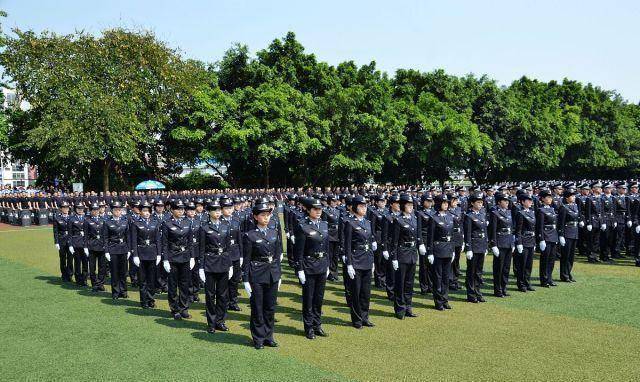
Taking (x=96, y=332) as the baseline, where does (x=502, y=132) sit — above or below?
above

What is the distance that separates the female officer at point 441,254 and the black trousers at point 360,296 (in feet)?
5.39

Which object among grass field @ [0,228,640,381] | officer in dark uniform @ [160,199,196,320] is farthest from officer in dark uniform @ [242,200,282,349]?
officer in dark uniform @ [160,199,196,320]

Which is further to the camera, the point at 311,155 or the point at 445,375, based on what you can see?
the point at 311,155

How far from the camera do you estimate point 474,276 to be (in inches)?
388

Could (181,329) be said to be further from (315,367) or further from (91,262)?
(91,262)

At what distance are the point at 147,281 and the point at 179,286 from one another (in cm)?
107

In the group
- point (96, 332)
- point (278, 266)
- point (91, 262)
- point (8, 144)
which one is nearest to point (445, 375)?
point (278, 266)

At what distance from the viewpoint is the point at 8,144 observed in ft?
109

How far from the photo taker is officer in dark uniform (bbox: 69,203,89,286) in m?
11.8

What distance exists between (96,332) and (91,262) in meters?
3.70

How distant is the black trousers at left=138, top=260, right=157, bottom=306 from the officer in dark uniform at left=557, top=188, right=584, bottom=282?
323 inches

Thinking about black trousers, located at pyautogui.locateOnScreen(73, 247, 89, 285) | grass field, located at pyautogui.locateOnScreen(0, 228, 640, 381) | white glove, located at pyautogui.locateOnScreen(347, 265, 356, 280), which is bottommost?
grass field, located at pyautogui.locateOnScreen(0, 228, 640, 381)

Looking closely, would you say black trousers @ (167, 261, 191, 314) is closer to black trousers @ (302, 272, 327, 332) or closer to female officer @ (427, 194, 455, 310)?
black trousers @ (302, 272, 327, 332)

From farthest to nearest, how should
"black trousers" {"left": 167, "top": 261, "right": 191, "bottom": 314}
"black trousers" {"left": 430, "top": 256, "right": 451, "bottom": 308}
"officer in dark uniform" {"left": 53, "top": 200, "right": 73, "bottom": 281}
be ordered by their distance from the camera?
1. "officer in dark uniform" {"left": 53, "top": 200, "right": 73, "bottom": 281}
2. "black trousers" {"left": 430, "top": 256, "right": 451, "bottom": 308}
3. "black trousers" {"left": 167, "top": 261, "right": 191, "bottom": 314}
